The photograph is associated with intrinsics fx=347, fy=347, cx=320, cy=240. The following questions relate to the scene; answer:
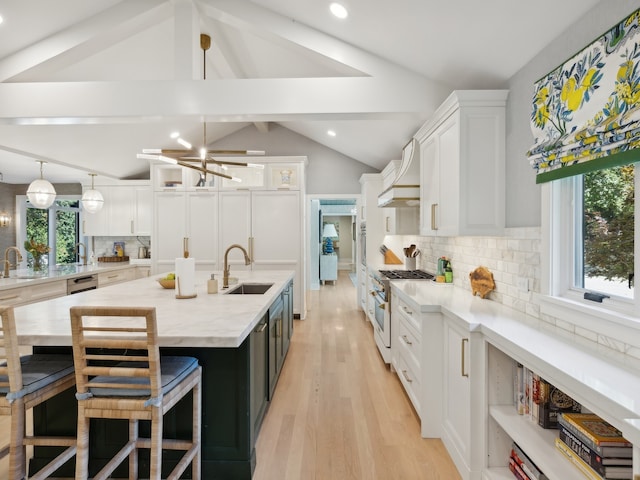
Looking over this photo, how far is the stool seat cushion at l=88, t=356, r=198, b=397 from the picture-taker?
59.4 inches

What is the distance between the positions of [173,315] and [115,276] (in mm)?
4133

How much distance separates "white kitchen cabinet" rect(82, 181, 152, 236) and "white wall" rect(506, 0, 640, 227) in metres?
5.68

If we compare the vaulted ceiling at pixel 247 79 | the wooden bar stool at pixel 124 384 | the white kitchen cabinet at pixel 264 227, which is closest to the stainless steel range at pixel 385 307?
the vaulted ceiling at pixel 247 79

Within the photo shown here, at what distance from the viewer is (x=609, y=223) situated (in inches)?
62.2

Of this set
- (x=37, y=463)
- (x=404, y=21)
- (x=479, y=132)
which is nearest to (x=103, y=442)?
(x=37, y=463)

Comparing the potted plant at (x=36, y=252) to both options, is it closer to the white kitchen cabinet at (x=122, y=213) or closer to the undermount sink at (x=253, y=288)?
the white kitchen cabinet at (x=122, y=213)

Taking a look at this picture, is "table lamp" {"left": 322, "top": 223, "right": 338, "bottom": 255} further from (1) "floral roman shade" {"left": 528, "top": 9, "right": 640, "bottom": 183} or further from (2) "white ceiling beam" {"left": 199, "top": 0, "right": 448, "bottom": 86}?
(1) "floral roman shade" {"left": 528, "top": 9, "right": 640, "bottom": 183}

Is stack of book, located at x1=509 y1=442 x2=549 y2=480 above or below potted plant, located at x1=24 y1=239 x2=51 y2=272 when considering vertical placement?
below

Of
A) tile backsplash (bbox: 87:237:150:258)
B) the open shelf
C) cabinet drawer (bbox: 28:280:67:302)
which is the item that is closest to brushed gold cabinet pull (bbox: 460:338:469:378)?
the open shelf

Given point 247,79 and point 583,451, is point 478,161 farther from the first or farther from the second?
point 247,79

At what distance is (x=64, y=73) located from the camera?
3.62m

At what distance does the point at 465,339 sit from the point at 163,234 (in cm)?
509

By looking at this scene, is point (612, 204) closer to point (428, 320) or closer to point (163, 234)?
point (428, 320)

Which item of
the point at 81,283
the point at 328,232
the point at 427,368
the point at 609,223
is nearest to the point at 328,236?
the point at 328,232
